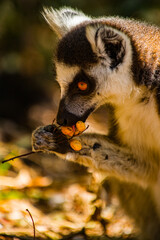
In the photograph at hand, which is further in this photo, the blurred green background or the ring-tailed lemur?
the blurred green background

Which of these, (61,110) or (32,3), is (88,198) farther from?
(32,3)

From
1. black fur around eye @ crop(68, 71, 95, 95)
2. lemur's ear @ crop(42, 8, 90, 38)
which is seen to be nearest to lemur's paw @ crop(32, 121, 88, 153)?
black fur around eye @ crop(68, 71, 95, 95)

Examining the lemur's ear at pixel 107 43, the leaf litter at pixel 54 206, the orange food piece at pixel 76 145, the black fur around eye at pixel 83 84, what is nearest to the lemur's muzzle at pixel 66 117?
the black fur around eye at pixel 83 84

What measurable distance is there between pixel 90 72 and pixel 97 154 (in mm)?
789

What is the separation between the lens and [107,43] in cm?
301

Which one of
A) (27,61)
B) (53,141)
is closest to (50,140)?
(53,141)

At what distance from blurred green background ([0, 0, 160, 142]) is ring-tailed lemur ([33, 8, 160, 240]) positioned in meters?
2.60

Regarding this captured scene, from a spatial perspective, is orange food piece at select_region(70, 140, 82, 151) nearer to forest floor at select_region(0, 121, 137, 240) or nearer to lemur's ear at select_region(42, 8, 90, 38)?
forest floor at select_region(0, 121, 137, 240)

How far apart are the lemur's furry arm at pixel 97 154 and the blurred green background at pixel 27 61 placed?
255 cm

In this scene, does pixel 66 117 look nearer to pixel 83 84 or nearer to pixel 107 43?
pixel 83 84

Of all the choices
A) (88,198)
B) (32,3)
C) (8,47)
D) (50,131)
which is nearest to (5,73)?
(8,47)

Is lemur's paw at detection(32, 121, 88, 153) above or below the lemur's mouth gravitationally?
below

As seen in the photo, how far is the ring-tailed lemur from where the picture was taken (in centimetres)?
307

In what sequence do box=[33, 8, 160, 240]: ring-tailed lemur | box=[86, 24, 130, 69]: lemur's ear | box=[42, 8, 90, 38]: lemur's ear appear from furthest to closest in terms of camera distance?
box=[42, 8, 90, 38]: lemur's ear → box=[33, 8, 160, 240]: ring-tailed lemur → box=[86, 24, 130, 69]: lemur's ear
